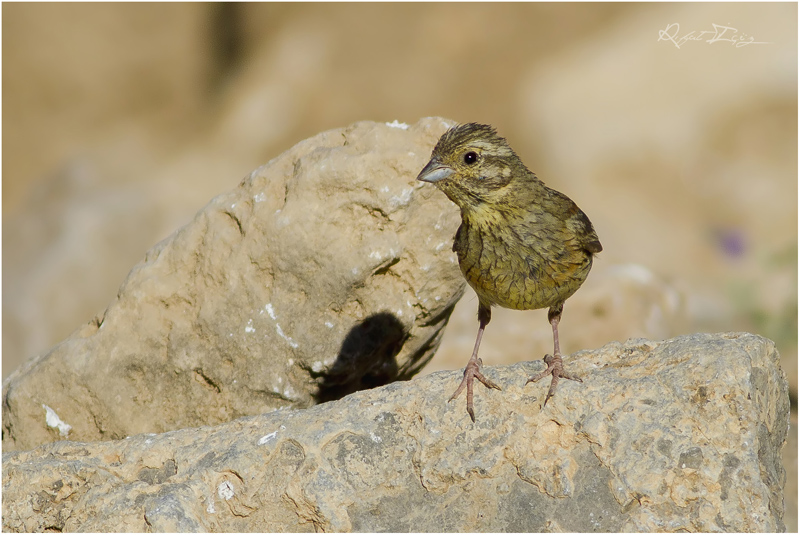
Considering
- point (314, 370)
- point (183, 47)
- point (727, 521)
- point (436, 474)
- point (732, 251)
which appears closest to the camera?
point (727, 521)

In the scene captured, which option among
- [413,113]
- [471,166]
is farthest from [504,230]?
[413,113]

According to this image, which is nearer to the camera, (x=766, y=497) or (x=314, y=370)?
A: (x=766, y=497)

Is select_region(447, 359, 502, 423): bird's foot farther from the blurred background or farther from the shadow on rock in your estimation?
the blurred background

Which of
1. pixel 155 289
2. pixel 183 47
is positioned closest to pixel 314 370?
pixel 155 289

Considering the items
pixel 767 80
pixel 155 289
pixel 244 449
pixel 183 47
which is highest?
pixel 183 47

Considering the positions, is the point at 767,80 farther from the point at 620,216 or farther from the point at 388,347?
the point at 388,347

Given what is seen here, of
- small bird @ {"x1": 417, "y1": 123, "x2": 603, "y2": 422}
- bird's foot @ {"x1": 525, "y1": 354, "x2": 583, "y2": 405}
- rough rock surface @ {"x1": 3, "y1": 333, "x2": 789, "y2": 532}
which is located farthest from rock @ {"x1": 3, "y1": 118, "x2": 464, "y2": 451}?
bird's foot @ {"x1": 525, "y1": 354, "x2": 583, "y2": 405}
